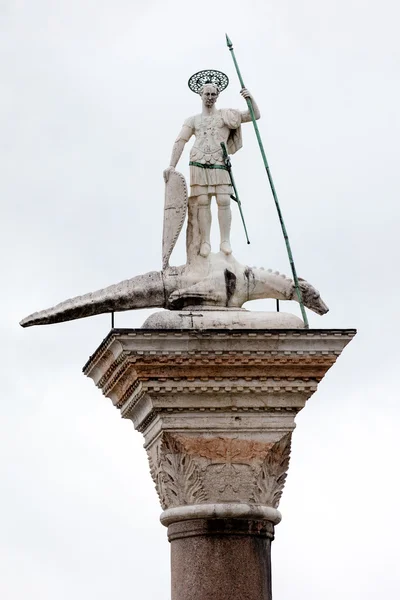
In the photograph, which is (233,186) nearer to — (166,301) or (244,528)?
(166,301)

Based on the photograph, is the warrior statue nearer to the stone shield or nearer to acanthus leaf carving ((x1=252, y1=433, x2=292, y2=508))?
the stone shield

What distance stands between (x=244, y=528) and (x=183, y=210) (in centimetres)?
371

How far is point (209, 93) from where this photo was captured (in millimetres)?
17938

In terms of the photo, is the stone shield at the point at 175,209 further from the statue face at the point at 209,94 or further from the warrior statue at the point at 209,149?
the statue face at the point at 209,94

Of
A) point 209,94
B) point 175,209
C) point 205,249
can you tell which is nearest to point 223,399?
point 205,249

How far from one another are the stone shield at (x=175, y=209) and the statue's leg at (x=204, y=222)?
25 centimetres

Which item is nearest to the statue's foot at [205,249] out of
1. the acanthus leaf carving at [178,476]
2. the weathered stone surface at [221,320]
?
the weathered stone surface at [221,320]

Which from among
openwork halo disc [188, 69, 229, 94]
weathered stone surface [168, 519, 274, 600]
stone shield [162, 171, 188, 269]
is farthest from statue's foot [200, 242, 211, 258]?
weathered stone surface [168, 519, 274, 600]

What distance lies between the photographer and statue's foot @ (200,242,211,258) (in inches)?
693

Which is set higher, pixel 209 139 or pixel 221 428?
pixel 209 139

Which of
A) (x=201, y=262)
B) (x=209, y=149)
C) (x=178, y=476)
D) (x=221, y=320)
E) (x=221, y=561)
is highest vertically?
(x=209, y=149)

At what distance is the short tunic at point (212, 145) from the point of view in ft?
58.2

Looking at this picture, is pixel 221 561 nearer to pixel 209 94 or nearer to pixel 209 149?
pixel 209 149

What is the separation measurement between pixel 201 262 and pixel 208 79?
2.18m
